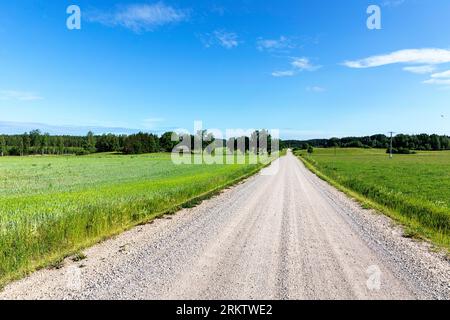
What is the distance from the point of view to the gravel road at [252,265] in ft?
18.1

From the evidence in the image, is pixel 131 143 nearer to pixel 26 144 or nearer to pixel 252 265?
pixel 26 144

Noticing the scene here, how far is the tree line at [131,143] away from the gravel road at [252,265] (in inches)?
4878

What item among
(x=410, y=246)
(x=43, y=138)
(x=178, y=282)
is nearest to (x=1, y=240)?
(x=178, y=282)

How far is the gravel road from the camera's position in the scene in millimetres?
5520

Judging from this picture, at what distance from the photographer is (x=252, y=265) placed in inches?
273

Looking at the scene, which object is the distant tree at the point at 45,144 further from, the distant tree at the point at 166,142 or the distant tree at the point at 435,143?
the distant tree at the point at 435,143

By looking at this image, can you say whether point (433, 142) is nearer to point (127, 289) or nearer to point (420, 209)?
point (420, 209)

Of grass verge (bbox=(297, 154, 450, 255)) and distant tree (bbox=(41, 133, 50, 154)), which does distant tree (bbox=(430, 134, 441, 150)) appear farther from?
distant tree (bbox=(41, 133, 50, 154))

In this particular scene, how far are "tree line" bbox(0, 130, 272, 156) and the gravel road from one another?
124m

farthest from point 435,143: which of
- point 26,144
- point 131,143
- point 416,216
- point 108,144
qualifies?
point 26,144

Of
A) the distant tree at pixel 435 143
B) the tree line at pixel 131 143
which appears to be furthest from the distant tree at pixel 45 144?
the distant tree at pixel 435 143

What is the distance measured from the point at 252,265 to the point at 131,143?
461 feet

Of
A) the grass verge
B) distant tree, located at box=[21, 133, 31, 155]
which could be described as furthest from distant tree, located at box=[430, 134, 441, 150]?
distant tree, located at box=[21, 133, 31, 155]

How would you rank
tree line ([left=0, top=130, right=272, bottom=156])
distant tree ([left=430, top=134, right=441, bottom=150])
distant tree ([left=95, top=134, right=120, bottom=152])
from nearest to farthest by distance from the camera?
tree line ([left=0, top=130, right=272, bottom=156]) → distant tree ([left=95, top=134, right=120, bottom=152]) → distant tree ([left=430, top=134, right=441, bottom=150])
